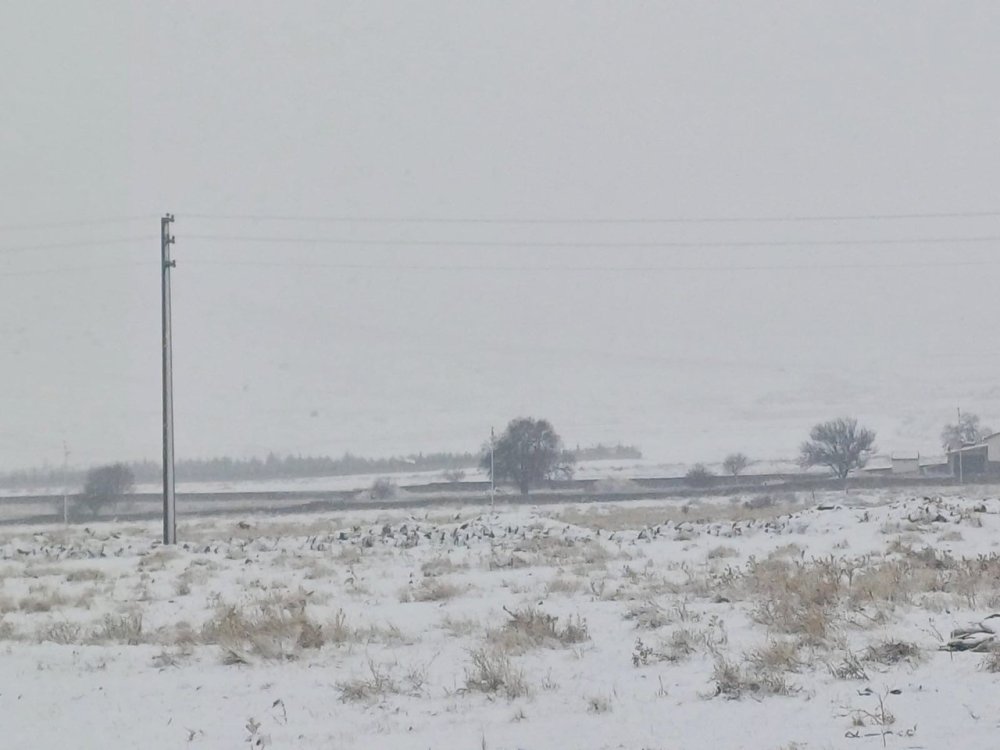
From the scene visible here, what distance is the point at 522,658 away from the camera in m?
9.30

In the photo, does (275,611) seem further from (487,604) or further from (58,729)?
(58,729)

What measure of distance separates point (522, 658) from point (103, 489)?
57087mm

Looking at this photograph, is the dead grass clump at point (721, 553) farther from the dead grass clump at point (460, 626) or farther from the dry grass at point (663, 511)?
the dry grass at point (663, 511)

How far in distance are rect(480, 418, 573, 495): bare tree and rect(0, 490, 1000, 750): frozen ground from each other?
51.9 meters

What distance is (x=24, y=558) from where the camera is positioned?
25.7m

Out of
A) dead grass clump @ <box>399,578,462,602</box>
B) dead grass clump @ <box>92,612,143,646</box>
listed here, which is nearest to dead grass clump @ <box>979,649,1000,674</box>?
dead grass clump @ <box>399,578,462,602</box>

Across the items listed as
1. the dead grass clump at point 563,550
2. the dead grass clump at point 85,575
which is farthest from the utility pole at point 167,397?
the dead grass clump at point 563,550

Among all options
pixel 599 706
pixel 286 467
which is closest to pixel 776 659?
pixel 599 706

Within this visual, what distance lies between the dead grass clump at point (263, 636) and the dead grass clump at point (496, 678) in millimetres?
2038

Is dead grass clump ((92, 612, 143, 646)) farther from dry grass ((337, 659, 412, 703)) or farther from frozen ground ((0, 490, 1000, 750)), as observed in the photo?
dry grass ((337, 659, 412, 703))

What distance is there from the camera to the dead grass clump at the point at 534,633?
9.72 metres

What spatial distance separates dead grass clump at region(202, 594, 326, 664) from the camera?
31.7 ft

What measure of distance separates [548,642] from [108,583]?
10220mm

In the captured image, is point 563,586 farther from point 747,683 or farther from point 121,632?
point 747,683
